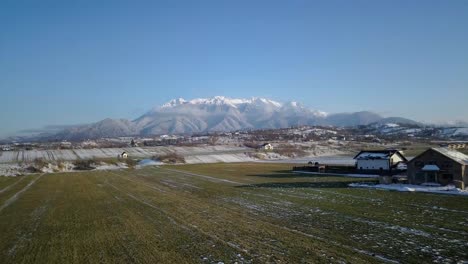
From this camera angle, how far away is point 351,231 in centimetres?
2244

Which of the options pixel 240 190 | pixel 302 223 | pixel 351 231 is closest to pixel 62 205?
pixel 240 190

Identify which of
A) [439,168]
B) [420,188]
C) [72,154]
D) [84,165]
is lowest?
[84,165]

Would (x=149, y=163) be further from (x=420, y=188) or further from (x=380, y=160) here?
(x=420, y=188)

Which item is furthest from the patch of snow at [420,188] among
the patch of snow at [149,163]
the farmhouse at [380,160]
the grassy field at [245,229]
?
the patch of snow at [149,163]

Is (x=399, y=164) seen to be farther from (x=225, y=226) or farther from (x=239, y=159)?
(x=239, y=159)

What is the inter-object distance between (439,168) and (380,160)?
2433cm

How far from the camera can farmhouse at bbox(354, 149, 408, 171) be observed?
6981cm

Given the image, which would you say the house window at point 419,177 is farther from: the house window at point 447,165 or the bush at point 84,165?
the bush at point 84,165

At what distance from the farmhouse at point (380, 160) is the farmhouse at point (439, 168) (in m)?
20.1

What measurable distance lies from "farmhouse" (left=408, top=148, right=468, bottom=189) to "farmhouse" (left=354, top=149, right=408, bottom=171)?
2010cm

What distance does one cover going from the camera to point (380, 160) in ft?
232

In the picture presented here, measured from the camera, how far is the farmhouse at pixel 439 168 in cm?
4466

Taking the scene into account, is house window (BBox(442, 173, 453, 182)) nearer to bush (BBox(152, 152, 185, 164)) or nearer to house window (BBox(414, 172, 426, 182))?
house window (BBox(414, 172, 426, 182))

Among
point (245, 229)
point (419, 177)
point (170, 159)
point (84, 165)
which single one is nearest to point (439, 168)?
point (419, 177)
